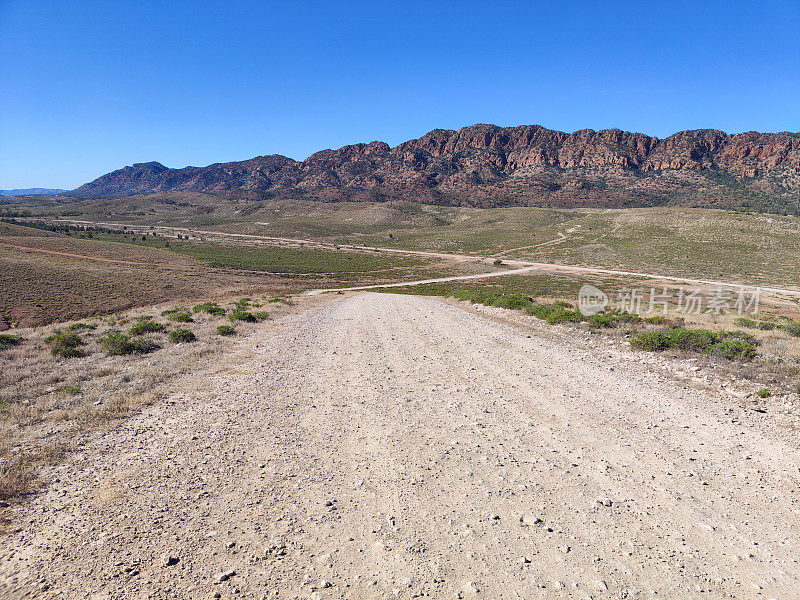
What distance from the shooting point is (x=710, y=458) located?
6.10 metres

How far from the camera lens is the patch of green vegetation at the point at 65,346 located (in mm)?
11195

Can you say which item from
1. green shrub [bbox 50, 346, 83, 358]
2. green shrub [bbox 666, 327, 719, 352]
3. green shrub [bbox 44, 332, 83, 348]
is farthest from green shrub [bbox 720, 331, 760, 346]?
green shrub [bbox 44, 332, 83, 348]

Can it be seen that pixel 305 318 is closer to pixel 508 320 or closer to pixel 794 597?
pixel 508 320

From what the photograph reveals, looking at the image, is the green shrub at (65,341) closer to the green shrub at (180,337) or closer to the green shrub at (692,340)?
the green shrub at (180,337)

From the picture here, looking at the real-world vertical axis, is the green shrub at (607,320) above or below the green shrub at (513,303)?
above

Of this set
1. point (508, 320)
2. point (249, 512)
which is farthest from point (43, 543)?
point (508, 320)

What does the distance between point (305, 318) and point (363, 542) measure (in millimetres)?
15267

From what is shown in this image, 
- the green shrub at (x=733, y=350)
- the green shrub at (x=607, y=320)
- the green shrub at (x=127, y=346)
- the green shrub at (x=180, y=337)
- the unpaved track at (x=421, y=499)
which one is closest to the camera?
the unpaved track at (x=421, y=499)

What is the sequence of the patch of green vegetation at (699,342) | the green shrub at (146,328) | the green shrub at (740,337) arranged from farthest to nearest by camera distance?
the green shrub at (146,328), the green shrub at (740,337), the patch of green vegetation at (699,342)

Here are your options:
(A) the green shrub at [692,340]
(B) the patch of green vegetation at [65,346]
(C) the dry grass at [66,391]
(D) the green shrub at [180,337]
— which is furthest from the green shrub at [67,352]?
(A) the green shrub at [692,340]

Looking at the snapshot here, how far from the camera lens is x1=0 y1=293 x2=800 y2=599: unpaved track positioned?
387 centimetres

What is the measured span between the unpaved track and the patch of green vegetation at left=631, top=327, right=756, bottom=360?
3125 millimetres

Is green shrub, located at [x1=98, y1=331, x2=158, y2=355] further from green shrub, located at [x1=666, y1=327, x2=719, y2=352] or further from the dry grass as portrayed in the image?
green shrub, located at [x1=666, y1=327, x2=719, y2=352]

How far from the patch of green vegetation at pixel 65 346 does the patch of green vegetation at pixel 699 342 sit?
17426 mm
